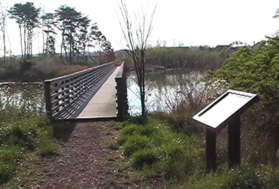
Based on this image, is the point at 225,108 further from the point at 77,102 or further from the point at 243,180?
the point at 77,102

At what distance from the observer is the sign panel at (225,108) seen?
518 cm

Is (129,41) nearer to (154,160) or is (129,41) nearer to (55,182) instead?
(154,160)

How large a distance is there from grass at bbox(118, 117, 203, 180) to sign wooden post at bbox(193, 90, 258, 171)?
0.93m

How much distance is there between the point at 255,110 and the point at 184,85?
737cm

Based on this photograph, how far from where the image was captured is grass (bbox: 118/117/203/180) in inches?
273

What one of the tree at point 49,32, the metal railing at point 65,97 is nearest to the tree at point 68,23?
the tree at point 49,32

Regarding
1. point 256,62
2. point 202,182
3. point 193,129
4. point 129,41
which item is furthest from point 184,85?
point 202,182

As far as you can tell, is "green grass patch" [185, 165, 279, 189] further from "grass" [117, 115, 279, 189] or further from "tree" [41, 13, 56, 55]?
"tree" [41, 13, 56, 55]

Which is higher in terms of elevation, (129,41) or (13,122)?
(129,41)

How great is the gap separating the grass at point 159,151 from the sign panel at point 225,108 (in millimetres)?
1197

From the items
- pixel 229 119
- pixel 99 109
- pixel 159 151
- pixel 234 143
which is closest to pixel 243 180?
pixel 229 119

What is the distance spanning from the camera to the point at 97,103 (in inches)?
619

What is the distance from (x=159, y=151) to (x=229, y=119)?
287 cm

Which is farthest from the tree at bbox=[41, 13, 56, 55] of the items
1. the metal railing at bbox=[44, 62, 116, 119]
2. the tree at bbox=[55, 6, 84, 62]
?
the metal railing at bbox=[44, 62, 116, 119]
